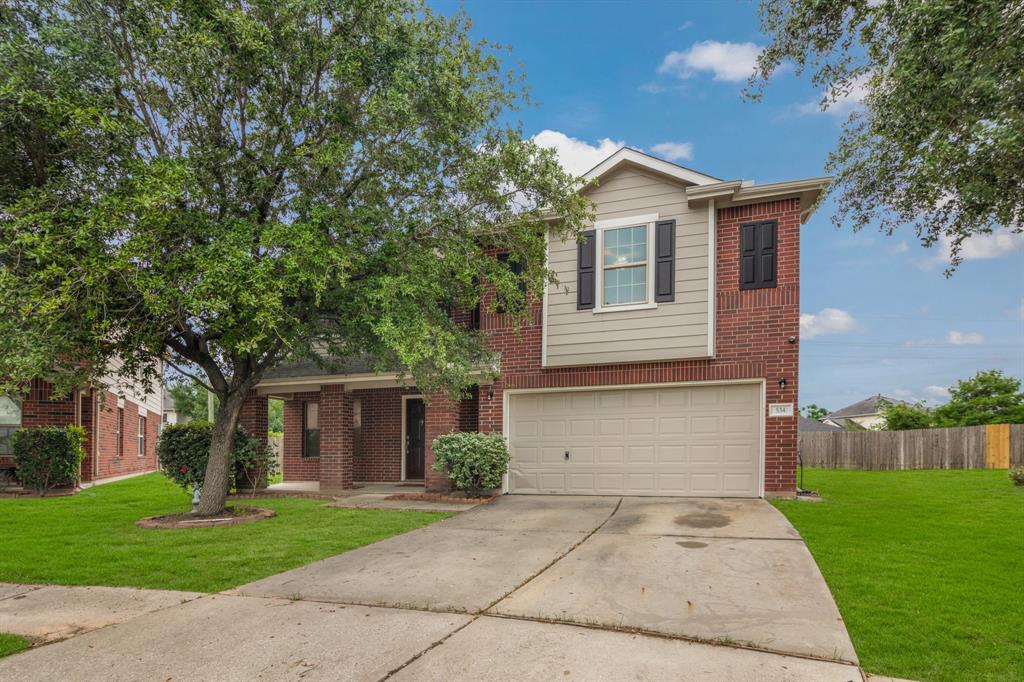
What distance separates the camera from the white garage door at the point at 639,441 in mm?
11234

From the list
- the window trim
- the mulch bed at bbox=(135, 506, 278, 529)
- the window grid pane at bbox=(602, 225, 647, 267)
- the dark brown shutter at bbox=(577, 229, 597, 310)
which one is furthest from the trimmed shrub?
the window grid pane at bbox=(602, 225, 647, 267)

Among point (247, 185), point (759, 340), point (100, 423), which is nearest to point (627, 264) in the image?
point (759, 340)

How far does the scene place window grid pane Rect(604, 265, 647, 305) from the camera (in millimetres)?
12055

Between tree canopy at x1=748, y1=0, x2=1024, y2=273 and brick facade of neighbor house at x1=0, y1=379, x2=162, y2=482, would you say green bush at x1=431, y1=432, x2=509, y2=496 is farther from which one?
tree canopy at x1=748, y1=0, x2=1024, y2=273

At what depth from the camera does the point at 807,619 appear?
4676 mm

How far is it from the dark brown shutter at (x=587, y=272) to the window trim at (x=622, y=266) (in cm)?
6

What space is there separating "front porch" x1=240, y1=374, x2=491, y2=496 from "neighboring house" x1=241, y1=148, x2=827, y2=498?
129 millimetres

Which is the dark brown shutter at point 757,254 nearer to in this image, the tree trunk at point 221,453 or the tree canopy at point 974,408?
the tree trunk at point 221,453

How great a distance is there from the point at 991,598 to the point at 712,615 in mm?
2439

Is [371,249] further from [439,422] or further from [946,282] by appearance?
[946,282]

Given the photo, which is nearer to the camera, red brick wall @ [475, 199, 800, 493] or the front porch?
red brick wall @ [475, 199, 800, 493]

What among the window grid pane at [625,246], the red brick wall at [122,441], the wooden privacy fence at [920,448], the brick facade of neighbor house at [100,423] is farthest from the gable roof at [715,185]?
the red brick wall at [122,441]

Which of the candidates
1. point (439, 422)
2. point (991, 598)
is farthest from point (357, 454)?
point (991, 598)

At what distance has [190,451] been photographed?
12773mm
